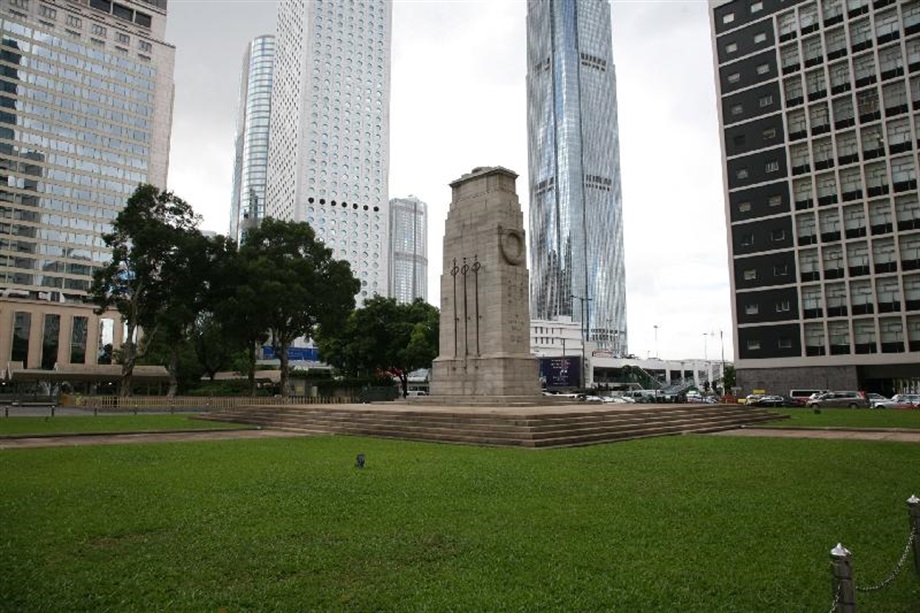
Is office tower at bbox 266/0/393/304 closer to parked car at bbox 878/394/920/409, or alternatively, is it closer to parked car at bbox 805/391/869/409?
parked car at bbox 805/391/869/409

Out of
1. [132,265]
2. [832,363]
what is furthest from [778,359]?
[132,265]

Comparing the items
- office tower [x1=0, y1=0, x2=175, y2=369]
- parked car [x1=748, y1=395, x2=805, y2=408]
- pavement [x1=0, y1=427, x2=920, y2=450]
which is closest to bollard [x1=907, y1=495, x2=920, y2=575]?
pavement [x1=0, y1=427, x2=920, y2=450]

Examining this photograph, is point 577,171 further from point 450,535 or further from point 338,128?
point 450,535

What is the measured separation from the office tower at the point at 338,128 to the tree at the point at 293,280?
82694 millimetres

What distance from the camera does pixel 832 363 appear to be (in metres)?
53.6

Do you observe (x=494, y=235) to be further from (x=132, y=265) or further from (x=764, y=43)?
(x=764, y=43)

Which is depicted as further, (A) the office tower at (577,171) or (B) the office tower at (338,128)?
(A) the office tower at (577,171)

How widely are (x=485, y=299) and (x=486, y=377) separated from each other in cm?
391

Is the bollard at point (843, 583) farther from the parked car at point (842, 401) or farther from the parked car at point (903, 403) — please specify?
the parked car at point (903, 403)

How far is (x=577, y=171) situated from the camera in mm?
181500

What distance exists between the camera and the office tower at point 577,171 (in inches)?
7165

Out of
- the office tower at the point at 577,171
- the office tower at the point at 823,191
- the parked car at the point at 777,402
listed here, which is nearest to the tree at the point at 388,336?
the parked car at the point at 777,402

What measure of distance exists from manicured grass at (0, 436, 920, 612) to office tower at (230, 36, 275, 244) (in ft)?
530

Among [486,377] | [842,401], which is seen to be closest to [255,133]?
[486,377]
